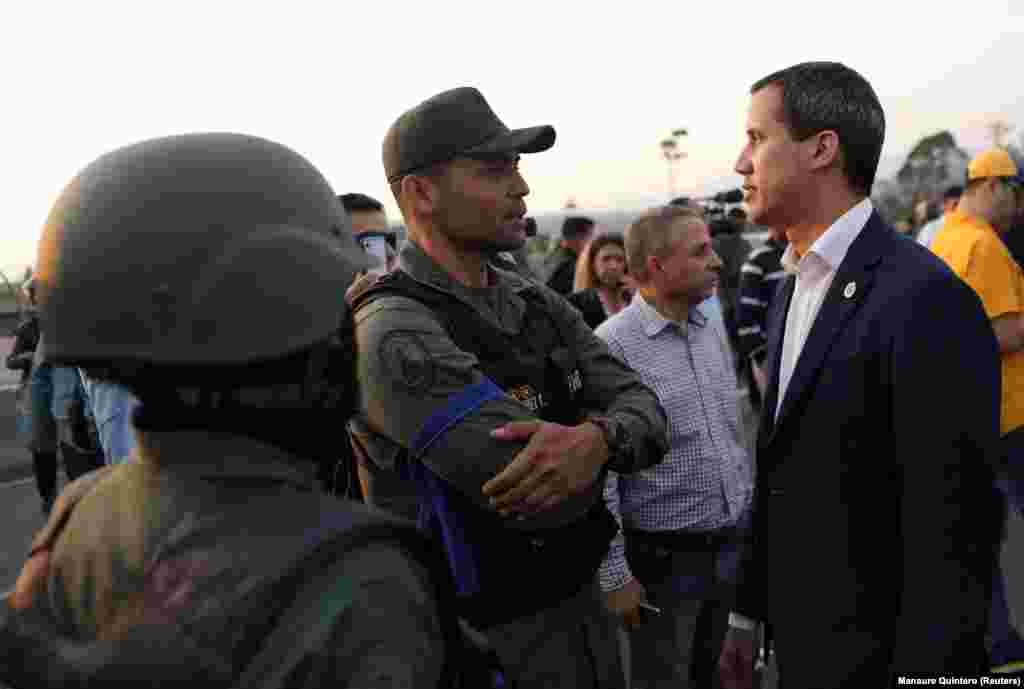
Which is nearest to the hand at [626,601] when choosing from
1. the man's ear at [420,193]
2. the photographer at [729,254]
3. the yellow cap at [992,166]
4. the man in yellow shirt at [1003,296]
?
the man's ear at [420,193]

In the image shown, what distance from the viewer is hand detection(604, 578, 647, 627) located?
8.87 ft

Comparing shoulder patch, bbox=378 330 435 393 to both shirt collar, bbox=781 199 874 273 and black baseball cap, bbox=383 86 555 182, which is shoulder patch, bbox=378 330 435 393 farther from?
shirt collar, bbox=781 199 874 273

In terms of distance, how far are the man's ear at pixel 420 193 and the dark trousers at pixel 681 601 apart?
1.48m

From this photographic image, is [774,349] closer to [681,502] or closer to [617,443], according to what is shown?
[617,443]

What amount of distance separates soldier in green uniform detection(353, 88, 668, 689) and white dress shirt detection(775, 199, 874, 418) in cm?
34

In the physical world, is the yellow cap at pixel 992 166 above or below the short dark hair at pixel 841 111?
below

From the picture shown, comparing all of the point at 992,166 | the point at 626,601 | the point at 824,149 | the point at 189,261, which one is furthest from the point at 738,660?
the point at 992,166

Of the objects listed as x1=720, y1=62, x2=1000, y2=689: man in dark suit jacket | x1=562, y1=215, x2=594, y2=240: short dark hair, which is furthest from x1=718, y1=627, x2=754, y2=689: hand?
x1=562, y1=215, x2=594, y2=240: short dark hair

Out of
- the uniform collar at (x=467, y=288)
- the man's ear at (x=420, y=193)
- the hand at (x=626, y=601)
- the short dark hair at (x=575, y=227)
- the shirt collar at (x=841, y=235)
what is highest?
the man's ear at (x=420, y=193)

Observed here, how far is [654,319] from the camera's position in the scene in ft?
9.96

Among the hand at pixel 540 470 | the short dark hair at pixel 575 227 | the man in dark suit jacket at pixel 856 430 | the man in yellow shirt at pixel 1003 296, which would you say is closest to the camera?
the man in dark suit jacket at pixel 856 430

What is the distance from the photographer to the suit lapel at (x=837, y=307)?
5.65ft

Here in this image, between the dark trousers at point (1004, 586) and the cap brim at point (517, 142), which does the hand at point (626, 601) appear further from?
the cap brim at point (517, 142)

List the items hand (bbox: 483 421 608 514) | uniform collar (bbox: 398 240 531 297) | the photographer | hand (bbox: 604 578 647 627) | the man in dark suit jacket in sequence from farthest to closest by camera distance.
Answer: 1. the photographer
2. hand (bbox: 604 578 647 627)
3. uniform collar (bbox: 398 240 531 297)
4. hand (bbox: 483 421 608 514)
5. the man in dark suit jacket
